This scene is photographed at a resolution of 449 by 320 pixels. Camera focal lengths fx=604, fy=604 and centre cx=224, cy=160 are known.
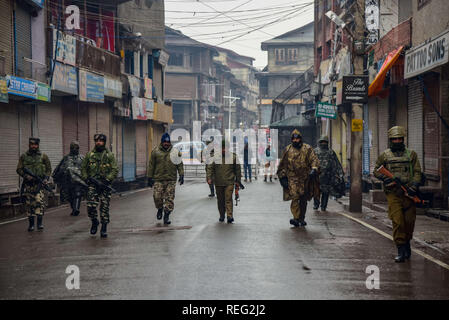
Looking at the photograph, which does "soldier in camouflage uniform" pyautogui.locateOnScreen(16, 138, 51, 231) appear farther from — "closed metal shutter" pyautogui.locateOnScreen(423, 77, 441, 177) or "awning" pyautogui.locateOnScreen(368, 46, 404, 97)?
"awning" pyautogui.locateOnScreen(368, 46, 404, 97)

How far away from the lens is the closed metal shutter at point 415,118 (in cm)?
Answer: 1720

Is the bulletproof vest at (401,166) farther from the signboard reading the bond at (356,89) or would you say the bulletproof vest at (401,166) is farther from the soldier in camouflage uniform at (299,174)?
the signboard reading the bond at (356,89)

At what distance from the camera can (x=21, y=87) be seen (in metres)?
17.3

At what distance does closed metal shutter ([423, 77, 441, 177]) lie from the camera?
51.8 feet

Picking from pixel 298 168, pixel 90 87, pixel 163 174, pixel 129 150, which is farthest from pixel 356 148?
pixel 129 150

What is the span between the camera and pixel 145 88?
31.8m

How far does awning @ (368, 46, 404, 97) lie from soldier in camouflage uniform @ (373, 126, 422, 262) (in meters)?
8.98

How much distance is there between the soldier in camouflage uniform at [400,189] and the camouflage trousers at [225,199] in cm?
472

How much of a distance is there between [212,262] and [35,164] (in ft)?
19.8

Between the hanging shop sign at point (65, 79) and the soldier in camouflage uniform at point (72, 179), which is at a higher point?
the hanging shop sign at point (65, 79)

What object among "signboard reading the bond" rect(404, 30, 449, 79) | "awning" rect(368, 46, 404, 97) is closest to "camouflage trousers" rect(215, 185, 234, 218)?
"signboard reading the bond" rect(404, 30, 449, 79)

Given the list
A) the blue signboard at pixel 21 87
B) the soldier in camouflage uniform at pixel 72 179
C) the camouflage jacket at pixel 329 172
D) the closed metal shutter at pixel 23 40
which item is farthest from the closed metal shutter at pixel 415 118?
the closed metal shutter at pixel 23 40

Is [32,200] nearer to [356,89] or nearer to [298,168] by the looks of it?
[298,168]
